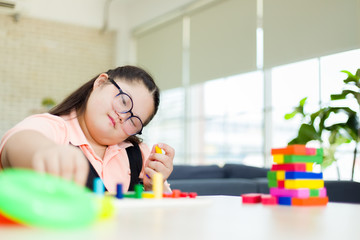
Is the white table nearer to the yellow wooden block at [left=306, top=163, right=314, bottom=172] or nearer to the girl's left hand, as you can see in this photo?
the yellow wooden block at [left=306, top=163, right=314, bottom=172]

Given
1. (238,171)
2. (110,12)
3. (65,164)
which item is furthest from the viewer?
(110,12)

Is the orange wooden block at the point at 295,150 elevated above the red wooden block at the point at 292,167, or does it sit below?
above

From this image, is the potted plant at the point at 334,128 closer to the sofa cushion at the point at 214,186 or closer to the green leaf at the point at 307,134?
the green leaf at the point at 307,134

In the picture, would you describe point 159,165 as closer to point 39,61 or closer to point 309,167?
point 309,167

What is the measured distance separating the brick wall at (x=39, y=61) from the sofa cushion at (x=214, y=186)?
4487 mm

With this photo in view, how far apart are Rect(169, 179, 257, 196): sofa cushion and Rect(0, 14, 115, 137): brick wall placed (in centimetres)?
449

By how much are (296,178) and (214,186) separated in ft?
5.76

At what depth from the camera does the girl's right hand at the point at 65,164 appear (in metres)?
0.52

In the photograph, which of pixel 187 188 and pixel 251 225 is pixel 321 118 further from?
pixel 251 225

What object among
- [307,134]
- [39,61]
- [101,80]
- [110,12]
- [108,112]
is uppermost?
[110,12]

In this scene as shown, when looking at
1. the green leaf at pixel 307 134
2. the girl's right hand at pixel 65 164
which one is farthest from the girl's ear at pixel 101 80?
the green leaf at pixel 307 134

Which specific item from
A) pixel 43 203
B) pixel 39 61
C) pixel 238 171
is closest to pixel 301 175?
pixel 43 203

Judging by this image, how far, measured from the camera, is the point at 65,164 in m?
0.52

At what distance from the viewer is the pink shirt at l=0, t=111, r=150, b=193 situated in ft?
3.05
